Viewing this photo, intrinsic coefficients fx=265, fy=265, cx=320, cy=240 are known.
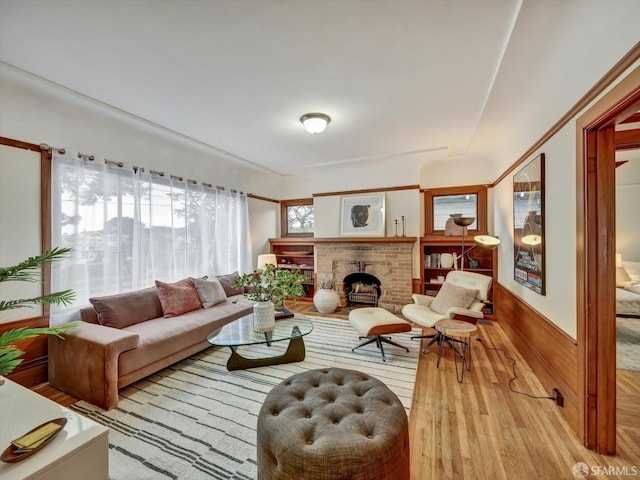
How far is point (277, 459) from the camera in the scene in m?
1.11

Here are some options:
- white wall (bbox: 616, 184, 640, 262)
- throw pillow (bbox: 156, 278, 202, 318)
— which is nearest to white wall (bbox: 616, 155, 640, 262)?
white wall (bbox: 616, 184, 640, 262)

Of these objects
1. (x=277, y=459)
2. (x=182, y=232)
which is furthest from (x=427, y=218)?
(x=277, y=459)

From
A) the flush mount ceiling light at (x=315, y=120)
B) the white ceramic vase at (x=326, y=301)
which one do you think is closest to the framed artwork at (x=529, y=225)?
the flush mount ceiling light at (x=315, y=120)

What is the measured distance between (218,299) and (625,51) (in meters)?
4.06

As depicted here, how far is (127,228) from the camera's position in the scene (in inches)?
123

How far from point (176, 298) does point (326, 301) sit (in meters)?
2.38

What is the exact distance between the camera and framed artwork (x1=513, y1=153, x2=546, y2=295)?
227 centimetres

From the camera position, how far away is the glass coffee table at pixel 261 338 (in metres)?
2.46

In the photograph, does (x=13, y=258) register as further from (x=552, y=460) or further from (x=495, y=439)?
(x=552, y=460)

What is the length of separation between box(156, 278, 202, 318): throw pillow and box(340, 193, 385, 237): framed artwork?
2.80 m

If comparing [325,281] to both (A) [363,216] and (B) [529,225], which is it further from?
(B) [529,225]

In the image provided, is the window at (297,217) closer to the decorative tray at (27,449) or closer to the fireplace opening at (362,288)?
A: the fireplace opening at (362,288)

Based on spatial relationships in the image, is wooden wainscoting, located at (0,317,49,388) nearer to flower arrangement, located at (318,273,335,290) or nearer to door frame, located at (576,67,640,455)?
flower arrangement, located at (318,273,335,290)

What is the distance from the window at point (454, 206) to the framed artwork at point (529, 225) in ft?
4.93
